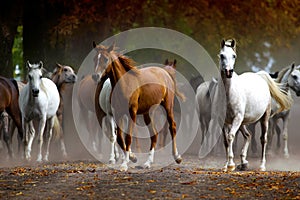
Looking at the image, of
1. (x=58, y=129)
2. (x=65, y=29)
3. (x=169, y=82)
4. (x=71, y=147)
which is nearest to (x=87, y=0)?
(x=65, y=29)

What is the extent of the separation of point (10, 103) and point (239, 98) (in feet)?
22.3

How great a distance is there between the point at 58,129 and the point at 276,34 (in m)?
18.7

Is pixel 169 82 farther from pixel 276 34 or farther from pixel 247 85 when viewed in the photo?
pixel 276 34

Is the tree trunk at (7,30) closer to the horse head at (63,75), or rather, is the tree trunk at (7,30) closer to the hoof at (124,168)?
the horse head at (63,75)

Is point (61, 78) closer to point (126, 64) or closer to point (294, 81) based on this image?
point (294, 81)

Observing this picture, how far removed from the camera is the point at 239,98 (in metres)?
14.7

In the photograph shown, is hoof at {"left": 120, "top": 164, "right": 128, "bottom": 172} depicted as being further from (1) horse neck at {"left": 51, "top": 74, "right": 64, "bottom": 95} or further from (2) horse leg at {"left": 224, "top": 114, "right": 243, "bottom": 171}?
(1) horse neck at {"left": 51, "top": 74, "right": 64, "bottom": 95}

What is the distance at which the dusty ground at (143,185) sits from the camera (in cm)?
1113

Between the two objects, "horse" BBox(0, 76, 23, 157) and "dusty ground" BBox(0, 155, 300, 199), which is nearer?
"dusty ground" BBox(0, 155, 300, 199)

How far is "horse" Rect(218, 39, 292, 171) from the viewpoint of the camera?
46.9 ft

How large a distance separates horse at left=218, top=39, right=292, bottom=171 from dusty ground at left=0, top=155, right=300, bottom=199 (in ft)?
4.72

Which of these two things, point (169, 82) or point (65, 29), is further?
point (65, 29)

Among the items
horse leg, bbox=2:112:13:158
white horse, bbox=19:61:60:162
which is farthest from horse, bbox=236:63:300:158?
horse leg, bbox=2:112:13:158

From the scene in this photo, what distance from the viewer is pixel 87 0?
27.2m
